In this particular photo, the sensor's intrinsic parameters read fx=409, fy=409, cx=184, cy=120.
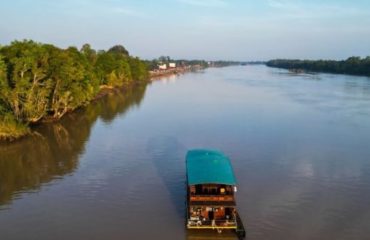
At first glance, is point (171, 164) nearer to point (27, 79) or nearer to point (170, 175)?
point (170, 175)

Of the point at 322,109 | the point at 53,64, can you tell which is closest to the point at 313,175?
the point at 53,64

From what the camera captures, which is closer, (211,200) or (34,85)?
(211,200)

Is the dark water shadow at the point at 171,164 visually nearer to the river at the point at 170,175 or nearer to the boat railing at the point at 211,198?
the river at the point at 170,175

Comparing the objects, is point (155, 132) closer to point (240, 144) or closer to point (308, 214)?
point (240, 144)

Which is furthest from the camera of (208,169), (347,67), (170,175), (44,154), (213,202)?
(347,67)

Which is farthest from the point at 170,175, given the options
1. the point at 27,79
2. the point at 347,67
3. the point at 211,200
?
the point at 347,67

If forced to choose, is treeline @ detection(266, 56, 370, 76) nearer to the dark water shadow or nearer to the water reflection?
the water reflection

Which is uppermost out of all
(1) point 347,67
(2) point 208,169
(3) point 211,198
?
(1) point 347,67
